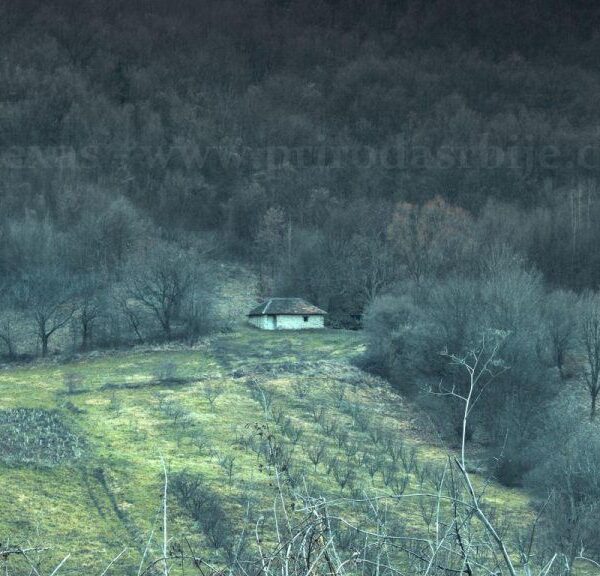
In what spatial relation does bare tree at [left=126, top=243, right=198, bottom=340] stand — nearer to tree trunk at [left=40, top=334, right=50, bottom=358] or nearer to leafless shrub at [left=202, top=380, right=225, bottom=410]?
tree trunk at [left=40, top=334, right=50, bottom=358]

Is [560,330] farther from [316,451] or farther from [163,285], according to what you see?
[163,285]

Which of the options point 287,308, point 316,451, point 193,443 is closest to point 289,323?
point 287,308

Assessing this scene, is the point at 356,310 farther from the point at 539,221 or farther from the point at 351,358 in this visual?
the point at 539,221

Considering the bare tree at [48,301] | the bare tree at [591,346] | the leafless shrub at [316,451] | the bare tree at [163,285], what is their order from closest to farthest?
the leafless shrub at [316,451]
the bare tree at [591,346]
the bare tree at [48,301]
the bare tree at [163,285]

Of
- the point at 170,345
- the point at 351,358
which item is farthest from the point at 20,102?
the point at 351,358

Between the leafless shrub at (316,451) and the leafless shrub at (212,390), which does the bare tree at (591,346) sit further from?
the leafless shrub at (212,390)

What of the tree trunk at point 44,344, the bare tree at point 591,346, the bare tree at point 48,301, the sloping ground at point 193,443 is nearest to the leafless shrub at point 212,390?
the sloping ground at point 193,443

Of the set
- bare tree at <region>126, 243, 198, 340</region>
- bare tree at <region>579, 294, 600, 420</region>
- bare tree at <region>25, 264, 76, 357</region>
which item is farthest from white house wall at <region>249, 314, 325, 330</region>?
bare tree at <region>579, 294, 600, 420</region>
